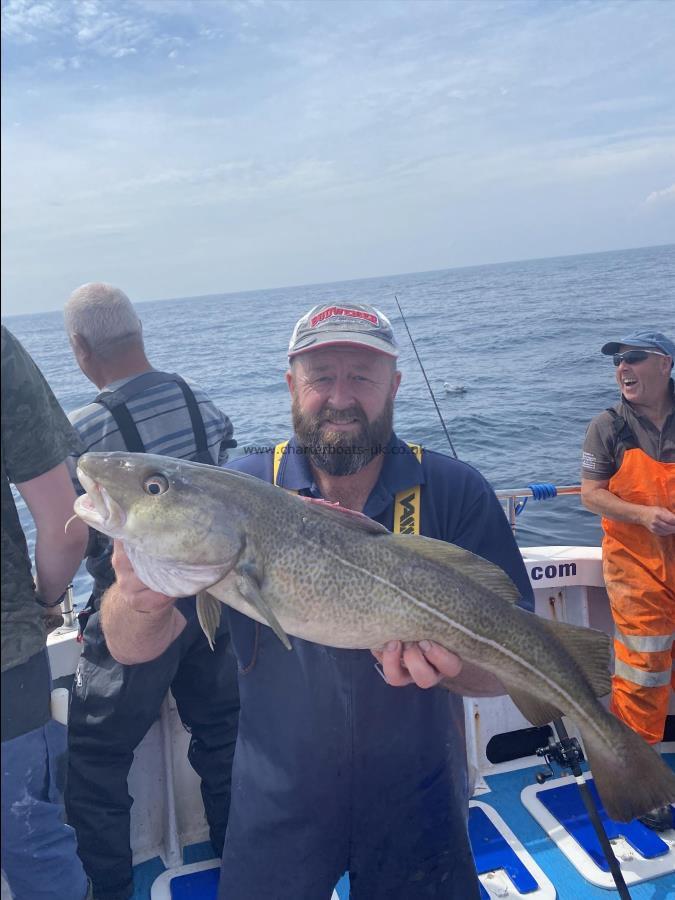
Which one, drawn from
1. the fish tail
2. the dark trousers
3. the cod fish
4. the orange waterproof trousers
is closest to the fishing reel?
the orange waterproof trousers

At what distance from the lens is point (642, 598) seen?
172 inches

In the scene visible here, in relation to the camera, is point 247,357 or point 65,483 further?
point 247,357

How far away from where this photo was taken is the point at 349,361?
107 inches

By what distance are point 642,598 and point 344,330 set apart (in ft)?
9.58

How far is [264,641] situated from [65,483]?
906 millimetres

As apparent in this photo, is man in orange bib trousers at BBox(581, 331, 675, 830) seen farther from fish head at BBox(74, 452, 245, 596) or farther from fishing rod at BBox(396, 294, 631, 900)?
fish head at BBox(74, 452, 245, 596)

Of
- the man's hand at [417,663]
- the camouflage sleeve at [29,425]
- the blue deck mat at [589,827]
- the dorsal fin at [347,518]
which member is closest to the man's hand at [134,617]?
the camouflage sleeve at [29,425]

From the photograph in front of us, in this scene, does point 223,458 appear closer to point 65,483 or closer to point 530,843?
point 65,483

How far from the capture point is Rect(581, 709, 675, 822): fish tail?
2.30 m

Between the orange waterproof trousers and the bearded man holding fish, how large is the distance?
85.8 inches

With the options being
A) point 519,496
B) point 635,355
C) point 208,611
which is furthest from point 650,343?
point 208,611

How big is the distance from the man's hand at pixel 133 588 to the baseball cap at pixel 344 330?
41.1 inches

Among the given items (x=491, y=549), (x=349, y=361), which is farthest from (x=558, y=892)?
(x=349, y=361)

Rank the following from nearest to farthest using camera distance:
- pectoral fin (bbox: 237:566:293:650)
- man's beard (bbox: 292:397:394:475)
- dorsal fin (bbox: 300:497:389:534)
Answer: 1. pectoral fin (bbox: 237:566:293:650)
2. dorsal fin (bbox: 300:497:389:534)
3. man's beard (bbox: 292:397:394:475)
